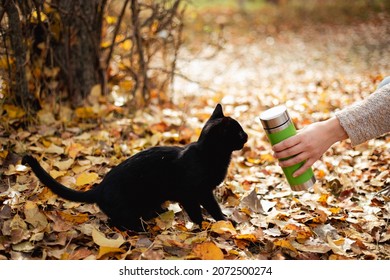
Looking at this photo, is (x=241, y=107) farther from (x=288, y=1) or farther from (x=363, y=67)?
(x=288, y=1)

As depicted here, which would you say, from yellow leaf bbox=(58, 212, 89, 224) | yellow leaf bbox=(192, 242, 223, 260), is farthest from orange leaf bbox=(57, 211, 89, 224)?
yellow leaf bbox=(192, 242, 223, 260)

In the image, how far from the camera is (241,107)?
348 cm

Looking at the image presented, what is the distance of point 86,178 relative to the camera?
1943mm

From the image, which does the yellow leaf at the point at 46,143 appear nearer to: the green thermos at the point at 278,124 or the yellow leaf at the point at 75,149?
the yellow leaf at the point at 75,149

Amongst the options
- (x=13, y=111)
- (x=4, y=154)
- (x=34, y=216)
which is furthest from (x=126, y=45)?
(x=34, y=216)

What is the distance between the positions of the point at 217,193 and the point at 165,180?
41cm

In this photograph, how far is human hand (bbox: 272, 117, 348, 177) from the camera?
165cm

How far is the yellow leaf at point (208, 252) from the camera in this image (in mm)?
1513

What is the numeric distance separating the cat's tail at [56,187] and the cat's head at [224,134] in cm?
48

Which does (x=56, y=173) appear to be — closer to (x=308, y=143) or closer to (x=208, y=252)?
(x=208, y=252)

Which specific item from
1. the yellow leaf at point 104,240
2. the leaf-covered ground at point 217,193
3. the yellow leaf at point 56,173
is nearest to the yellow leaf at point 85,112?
the leaf-covered ground at point 217,193

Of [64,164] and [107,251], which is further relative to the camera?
[64,164]
